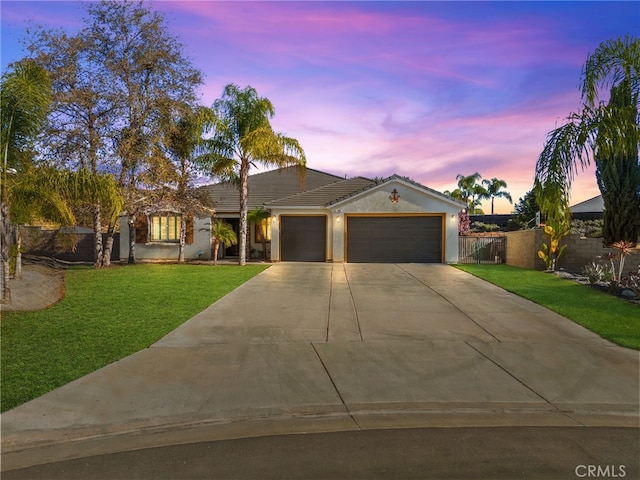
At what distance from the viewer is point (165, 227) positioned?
2355cm

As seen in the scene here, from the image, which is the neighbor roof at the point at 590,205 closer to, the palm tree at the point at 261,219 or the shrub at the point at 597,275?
the shrub at the point at 597,275

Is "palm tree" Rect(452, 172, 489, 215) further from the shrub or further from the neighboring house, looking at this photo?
the shrub

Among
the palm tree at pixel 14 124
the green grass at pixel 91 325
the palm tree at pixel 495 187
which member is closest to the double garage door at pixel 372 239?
the green grass at pixel 91 325

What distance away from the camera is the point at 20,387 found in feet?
17.2

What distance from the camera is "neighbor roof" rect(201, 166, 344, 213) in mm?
24825

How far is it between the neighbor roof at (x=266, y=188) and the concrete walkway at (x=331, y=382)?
15405 mm

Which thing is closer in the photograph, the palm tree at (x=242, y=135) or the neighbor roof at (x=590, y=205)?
the palm tree at (x=242, y=135)

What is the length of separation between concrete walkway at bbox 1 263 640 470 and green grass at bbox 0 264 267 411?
370 mm

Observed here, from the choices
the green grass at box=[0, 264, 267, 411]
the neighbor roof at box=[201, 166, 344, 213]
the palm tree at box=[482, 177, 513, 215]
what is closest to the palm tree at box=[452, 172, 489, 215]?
the palm tree at box=[482, 177, 513, 215]

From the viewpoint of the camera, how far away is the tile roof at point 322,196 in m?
22.4

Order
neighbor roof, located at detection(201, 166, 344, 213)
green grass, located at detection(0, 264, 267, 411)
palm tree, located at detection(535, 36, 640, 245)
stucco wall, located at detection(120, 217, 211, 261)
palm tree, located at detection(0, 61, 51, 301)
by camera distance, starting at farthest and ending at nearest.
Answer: neighbor roof, located at detection(201, 166, 344, 213)
stucco wall, located at detection(120, 217, 211, 261)
palm tree, located at detection(0, 61, 51, 301)
palm tree, located at detection(535, 36, 640, 245)
green grass, located at detection(0, 264, 267, 411)

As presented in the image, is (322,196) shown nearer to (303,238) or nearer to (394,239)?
(303,238)

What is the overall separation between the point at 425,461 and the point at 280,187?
24053 millimetres

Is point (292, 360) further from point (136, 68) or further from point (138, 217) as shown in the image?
point (138, 217)
